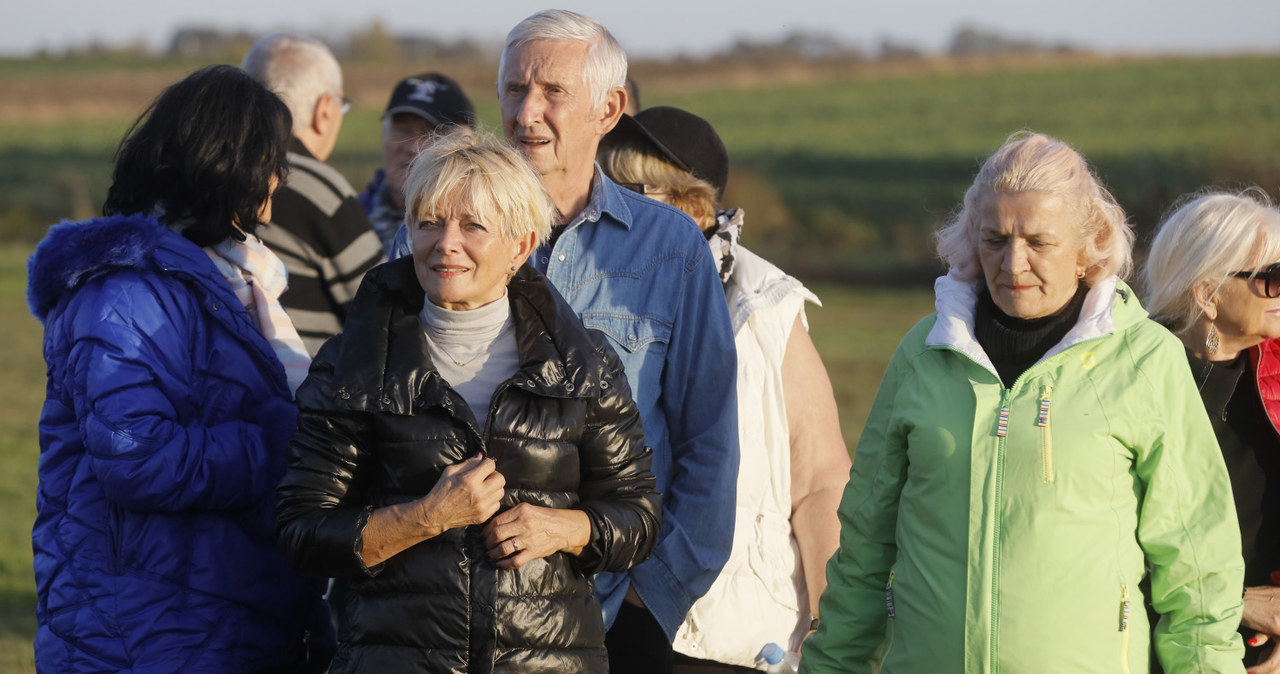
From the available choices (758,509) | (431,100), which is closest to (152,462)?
(758,509)

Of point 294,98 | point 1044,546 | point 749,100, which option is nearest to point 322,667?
point 1044,546

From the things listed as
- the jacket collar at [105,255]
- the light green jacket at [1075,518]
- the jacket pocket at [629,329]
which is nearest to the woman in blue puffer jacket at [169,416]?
the jacket collar at [105,255]

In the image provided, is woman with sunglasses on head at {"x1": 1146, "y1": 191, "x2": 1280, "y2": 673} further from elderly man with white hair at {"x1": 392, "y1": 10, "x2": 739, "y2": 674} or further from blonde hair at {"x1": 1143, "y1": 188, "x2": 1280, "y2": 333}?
elderly man with white hair at {"x1": 392, "y1": 10, "x2": 739, "y2": 674}

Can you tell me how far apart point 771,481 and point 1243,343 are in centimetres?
131

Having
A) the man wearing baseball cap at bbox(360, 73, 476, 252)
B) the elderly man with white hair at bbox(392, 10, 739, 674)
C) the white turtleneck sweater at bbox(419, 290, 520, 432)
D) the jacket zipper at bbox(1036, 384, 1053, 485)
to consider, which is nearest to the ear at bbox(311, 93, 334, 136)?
the man wearing baseball cap at bbox(360, 73, 476, 252)

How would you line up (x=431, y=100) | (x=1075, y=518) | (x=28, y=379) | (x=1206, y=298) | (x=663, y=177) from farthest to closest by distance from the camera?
(x=28, y=379) → (x=431, y=100) → (x=663, y=177) → (x=1206, y=298) → (x=1075, y=518)

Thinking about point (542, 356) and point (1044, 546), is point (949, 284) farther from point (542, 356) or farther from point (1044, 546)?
point (542, 356)

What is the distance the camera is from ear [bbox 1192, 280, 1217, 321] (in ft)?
11.3

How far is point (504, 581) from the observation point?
2.65 m

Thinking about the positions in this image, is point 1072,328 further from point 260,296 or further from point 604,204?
point 260,296

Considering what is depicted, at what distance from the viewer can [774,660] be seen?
11.3 ft

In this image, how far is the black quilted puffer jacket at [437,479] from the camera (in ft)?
8.61

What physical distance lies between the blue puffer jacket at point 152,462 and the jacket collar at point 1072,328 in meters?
1.57

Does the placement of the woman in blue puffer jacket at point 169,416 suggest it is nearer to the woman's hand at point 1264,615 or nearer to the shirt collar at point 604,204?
the shirt collar at point 604,204
